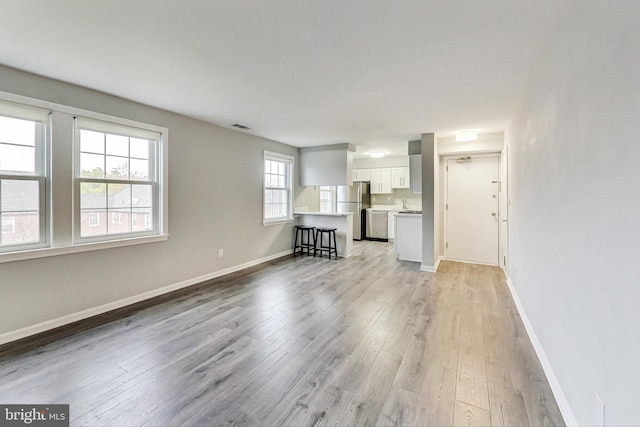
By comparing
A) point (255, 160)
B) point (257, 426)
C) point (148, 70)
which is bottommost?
point (257, 426)

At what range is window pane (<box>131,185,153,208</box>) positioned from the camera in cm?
350

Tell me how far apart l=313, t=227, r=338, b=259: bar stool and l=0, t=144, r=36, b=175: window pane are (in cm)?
439

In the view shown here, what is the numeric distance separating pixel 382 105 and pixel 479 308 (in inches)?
105

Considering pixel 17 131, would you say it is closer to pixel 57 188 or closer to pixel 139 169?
pixel 57 188

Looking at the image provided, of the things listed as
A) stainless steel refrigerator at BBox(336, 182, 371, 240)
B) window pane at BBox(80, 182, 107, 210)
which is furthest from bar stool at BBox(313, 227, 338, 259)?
window pane at BBox(80, 182, 107, 210)

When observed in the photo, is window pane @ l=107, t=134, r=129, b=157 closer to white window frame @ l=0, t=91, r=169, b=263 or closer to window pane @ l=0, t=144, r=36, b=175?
white window frame @ l=0, t=91, r=169, b=263

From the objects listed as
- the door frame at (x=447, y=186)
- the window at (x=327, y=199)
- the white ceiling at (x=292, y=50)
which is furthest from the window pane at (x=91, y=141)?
the door frame at (x=447, y=186)

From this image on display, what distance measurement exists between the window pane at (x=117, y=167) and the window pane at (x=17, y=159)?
0.65m

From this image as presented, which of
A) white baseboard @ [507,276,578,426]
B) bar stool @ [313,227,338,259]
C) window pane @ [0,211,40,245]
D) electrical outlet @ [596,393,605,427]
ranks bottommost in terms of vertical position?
white baseboard @ [507,276,578,426]

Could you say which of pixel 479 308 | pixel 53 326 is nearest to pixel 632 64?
pixel 479 308

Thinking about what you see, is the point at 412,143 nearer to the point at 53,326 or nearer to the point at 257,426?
the point at 257,426

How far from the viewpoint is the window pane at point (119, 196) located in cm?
326

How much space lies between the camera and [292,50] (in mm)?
2195

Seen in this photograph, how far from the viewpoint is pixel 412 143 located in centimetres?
546
